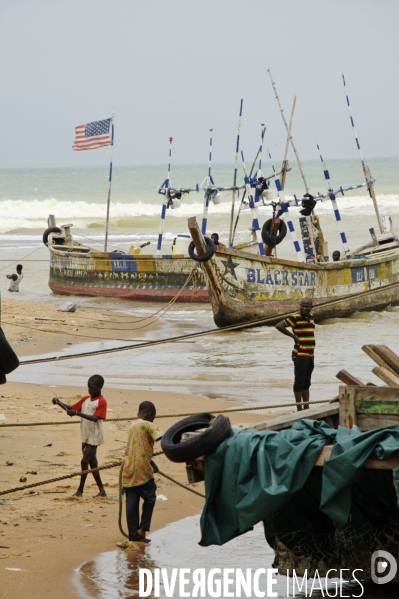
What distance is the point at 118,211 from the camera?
6372cm

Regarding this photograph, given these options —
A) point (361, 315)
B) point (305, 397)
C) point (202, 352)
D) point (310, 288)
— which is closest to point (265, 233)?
point (310, 288)

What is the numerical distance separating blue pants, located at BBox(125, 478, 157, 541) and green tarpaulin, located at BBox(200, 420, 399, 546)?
1144 millimetres

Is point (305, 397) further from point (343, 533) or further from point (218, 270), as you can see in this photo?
point (218, 270)

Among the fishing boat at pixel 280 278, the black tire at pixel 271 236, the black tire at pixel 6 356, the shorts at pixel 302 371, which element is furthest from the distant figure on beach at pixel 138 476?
the black tire at pixel 271 236

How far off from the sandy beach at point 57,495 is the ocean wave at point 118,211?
4256 cm

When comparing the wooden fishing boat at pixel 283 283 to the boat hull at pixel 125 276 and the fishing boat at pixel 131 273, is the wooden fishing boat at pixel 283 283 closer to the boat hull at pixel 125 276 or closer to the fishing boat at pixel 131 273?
the fishing boat at pixel 131 273

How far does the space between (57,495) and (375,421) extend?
295 centimetres

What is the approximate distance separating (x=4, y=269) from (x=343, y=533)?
25.8 m

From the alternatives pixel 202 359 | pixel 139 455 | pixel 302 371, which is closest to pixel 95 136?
pixel 202 359

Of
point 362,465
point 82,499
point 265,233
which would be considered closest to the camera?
point 362,465

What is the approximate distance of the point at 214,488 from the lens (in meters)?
5.16

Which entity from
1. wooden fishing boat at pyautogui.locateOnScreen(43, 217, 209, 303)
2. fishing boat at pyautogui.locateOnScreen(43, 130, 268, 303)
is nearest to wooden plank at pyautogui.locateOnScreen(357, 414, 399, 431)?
fishing boat at pyautogui.locateOnScreen(43, 130, 268, 303)

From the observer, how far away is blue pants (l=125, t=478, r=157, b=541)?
246 inches

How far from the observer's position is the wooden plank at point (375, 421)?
5.54 meters
